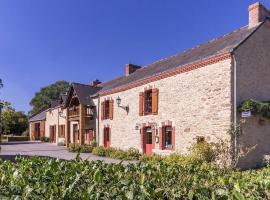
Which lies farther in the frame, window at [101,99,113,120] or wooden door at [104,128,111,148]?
wooden door at [104,128,111,148]

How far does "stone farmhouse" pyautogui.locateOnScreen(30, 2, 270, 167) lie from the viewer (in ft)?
46.3

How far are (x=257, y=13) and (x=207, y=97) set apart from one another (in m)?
5.02

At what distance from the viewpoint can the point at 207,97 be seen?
15.0 metres

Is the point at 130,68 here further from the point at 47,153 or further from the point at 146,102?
the point at 47,153

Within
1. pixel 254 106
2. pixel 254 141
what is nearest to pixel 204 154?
pixel 254 141

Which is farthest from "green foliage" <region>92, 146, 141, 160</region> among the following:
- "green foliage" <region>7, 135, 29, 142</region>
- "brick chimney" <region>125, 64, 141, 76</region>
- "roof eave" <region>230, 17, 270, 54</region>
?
"green foliage" <region>7, 135, 29, 142</region>

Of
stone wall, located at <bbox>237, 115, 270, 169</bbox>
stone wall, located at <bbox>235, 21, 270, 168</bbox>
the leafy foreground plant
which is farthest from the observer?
stone wall, located at <bbox>235, 21, 270, 168</bbox>

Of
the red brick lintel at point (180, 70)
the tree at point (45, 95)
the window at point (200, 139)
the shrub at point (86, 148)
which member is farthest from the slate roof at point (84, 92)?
the tree at point (45, 95)

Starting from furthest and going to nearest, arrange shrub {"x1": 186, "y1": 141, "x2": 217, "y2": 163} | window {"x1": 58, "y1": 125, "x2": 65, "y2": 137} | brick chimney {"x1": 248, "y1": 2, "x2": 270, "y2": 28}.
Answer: window {"x1": 58, "y1": 125, "x2": 65, "y2": 137}
brick chimney {"x1": 248, "y1": 2, "x2": 270, "y2": 28}
shrub {"x1": 186, "y1": 141, "x2": 217, "y2": 163}

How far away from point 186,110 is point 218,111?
2252mm

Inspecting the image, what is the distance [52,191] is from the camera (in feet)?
8.16

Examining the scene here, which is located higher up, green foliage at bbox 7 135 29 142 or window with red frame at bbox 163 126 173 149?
window with red frame at bbox 163 126 173 149

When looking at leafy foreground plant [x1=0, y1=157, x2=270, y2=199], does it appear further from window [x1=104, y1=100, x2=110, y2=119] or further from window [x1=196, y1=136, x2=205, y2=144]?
window [x1=104, y1=100, x2=110, y2=119]

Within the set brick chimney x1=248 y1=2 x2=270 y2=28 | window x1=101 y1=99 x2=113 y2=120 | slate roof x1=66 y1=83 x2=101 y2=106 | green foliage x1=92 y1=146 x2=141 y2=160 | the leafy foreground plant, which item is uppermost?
brick chimney x1=248 y1=2 x2=270 y2=28
